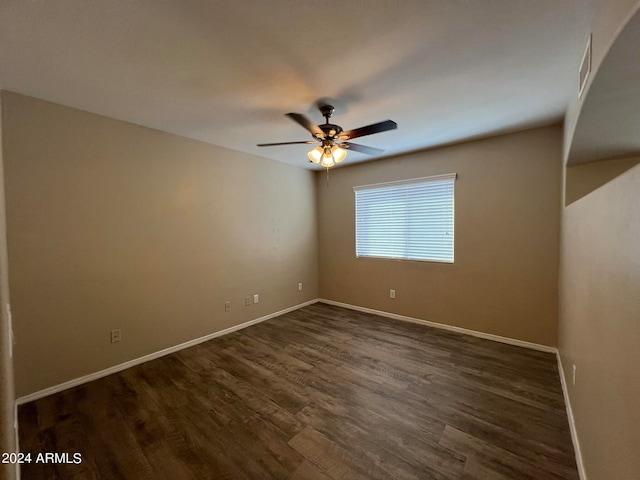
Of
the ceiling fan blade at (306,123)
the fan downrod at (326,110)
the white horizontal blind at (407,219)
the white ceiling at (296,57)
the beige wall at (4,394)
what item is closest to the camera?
the beige wall at (4,394)

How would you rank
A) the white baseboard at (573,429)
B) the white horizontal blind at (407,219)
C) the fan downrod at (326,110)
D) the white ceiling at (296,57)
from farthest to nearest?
the white horizontal blind at (407,219) → the fan downrod at (326,110) → the white baseboard at (573,429) → the white ceiling at (296,57)

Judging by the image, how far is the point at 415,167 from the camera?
363 cm

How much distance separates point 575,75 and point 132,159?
12.7ft

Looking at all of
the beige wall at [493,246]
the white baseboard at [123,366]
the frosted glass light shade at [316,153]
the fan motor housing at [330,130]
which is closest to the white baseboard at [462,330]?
the beige wall at [493,246]

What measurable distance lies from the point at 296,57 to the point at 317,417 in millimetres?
2507

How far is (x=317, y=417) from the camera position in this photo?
6.14 feet

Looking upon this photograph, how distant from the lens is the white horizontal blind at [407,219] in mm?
3418

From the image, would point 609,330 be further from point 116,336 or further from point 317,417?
point 116,336

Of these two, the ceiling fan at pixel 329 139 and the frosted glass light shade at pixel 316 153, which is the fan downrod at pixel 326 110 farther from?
the frosted glass light shade at pixel 316 153

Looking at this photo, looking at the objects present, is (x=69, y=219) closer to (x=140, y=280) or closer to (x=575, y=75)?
(x=140, y=280)

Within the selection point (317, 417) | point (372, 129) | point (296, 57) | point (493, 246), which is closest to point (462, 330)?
point (493, 246)

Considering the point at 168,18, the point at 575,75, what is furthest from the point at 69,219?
the point at 575,75

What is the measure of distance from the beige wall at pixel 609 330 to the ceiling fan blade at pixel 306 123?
1.73 meters

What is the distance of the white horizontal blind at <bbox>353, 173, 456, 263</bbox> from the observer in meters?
3.42
